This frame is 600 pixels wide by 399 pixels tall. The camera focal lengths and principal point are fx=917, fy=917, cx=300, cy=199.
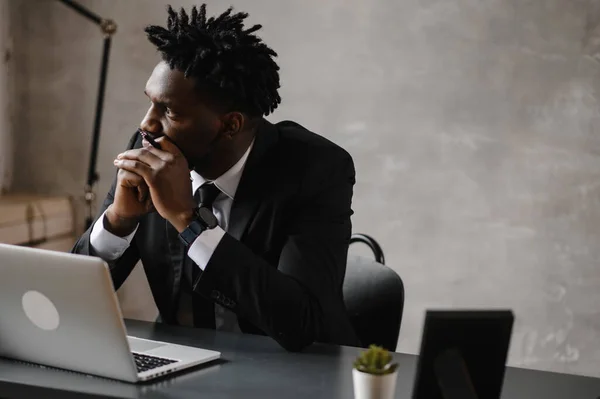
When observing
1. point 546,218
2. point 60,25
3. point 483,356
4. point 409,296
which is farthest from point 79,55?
point 483,356

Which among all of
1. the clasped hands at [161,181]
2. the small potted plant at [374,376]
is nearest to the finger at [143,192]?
the clasped hands at [161,181]

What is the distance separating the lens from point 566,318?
107 inches

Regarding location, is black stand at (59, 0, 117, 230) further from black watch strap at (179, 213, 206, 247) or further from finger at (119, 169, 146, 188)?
black watch strap at (179, 213, 206, 247)

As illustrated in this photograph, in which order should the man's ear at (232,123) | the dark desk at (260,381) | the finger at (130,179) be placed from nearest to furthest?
the dark desk at (260,381)
the finger at (130,179)
the man's ear at (232,123)

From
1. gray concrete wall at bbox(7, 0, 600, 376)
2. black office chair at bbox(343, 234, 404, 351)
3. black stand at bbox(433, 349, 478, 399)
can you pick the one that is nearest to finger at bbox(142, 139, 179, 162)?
black office chair at bbox(343, 234, 404, 351)

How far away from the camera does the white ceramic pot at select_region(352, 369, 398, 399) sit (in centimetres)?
116

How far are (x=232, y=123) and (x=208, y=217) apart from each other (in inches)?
9.3

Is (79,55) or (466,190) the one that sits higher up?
(79,55)

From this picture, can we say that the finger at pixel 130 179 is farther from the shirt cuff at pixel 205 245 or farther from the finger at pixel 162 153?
the shirt cuff at pixel 205 245

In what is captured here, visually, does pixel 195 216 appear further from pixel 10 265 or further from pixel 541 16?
pixel 541 16

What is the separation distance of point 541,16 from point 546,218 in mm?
585

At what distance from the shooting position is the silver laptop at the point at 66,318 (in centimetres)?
129

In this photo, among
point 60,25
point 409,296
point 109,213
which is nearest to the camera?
point 109,213

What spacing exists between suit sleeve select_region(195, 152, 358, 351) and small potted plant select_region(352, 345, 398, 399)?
38cm
